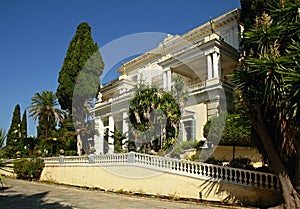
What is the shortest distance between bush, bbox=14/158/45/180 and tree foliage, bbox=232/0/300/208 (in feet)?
53.2

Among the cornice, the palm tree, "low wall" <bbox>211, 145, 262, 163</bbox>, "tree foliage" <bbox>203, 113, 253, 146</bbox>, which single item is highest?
the cornice

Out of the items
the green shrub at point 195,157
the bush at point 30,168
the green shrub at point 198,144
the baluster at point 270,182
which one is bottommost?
the bush at point 30,168

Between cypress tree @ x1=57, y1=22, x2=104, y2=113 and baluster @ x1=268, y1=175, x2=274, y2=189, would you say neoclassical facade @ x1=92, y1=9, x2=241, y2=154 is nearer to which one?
cypress tree @ x1=57, y1=22, x2=104, y2=113

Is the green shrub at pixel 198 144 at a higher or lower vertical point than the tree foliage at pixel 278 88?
lower

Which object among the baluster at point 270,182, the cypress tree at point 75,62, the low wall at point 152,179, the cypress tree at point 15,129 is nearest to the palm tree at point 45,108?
the cypress tree at point 15,129

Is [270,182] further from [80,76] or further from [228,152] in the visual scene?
[80,76]

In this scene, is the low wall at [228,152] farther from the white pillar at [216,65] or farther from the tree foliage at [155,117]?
the white pillar at [216,65]

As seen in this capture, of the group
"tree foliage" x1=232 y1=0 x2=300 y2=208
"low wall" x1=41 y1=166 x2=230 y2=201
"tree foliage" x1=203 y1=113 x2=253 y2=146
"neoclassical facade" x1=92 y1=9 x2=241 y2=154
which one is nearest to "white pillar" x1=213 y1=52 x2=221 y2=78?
"neoclassical facade" x1=92 y1=9 x2=241 y2=154

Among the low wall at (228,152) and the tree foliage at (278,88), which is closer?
the tree foliage at (278,88)

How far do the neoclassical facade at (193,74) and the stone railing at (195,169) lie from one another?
21.1 ft

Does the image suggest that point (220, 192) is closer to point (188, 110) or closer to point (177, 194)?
point (177, 194)

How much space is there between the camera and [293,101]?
751 centimetres

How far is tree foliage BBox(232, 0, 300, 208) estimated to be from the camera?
7.55 meters

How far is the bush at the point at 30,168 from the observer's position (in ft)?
66.2
